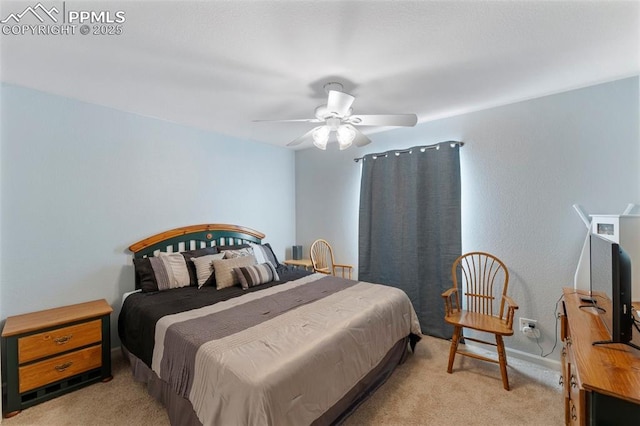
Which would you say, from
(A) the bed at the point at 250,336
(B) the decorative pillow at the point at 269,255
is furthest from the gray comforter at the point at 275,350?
(B) the decorative pillow at the point at 269,255

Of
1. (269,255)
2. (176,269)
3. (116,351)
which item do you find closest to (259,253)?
(269,255)

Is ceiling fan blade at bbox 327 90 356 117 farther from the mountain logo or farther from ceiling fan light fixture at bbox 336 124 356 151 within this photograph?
the mountain logo

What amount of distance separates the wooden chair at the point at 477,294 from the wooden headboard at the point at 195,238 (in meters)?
2.63

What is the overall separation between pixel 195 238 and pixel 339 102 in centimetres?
244

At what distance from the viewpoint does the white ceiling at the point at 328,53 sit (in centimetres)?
145

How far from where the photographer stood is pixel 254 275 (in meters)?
2.88

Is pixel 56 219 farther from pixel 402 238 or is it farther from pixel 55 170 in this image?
pixel 402 238

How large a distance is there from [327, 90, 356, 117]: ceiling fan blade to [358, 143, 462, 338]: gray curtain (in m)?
1.57

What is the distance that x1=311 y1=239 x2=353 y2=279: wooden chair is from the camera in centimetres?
401

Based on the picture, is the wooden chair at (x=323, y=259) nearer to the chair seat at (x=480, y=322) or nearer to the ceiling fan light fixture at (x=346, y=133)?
the chair seat at (x=480, y=322)

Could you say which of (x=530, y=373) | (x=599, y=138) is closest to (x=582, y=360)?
(x=530, y=373)

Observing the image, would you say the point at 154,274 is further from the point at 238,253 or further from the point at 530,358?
the point at 530,358

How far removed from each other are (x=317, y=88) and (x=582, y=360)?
2341 mm

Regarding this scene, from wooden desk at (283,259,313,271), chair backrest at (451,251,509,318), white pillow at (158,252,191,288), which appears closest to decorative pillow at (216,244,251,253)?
white pillow at (158,252,191,288)
